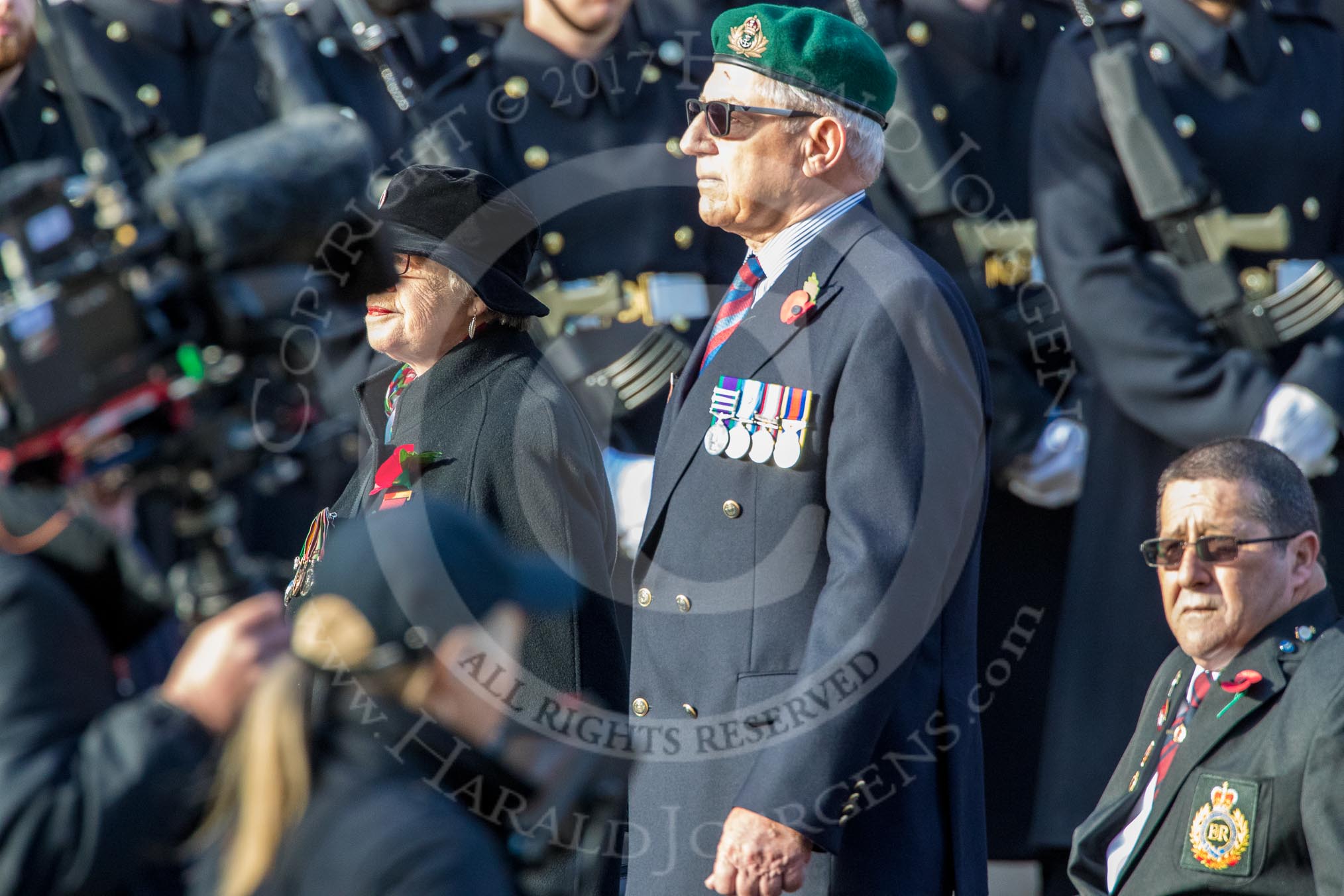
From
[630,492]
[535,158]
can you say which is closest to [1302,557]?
[630,492]

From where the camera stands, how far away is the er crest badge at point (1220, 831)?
350 cm

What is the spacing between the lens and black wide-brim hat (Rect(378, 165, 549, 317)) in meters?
3.58

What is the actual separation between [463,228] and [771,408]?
2.15ft

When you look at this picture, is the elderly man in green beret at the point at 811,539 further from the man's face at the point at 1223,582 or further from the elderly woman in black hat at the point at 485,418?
the man's face at the point at 1223,582

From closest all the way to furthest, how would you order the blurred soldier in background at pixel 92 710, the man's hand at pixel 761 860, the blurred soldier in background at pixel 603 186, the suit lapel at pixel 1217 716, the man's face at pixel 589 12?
the blurred soldier in background at pixel 92 710 < the man's hand at pixel 761 860 < the suit lapel at pixel 1217 716 < the blurred soldier in background at pixel 603 186 < the man's face at pixel 589 12

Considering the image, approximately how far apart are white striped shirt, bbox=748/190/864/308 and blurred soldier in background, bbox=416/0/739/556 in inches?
51.6

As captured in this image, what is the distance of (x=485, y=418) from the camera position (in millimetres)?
3492

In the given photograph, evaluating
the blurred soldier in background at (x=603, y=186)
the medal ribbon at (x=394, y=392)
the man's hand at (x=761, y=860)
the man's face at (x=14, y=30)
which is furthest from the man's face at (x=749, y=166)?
the man's face at (x=14, y=30)

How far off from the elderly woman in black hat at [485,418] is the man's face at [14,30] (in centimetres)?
183

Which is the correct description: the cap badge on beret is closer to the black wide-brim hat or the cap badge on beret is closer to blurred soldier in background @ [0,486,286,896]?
the black wide-brim hat

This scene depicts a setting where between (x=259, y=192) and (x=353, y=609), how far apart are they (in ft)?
1.46

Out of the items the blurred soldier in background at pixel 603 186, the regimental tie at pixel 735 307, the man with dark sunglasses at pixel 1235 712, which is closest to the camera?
the man with dark sunglasses at pixel 1235 712

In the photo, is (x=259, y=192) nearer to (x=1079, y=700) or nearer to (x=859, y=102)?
(x=859, y=102)

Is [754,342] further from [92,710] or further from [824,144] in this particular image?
[92,710]
